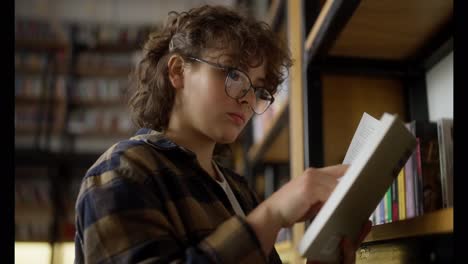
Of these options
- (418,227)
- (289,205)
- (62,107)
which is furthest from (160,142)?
A: (62,107)

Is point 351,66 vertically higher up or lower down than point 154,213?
higher up

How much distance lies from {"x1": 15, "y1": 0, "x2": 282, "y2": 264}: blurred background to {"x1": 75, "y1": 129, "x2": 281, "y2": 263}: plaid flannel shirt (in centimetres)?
368

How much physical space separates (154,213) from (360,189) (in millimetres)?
286

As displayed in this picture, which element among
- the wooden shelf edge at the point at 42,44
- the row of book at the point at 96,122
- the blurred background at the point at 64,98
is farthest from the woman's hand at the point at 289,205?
the wooden shelf edge at the point at 42,44

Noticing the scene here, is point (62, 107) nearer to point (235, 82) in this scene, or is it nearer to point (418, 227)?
point (235, 82)

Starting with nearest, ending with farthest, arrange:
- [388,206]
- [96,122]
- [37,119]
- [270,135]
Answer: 1. [388,206]
2. [270,135]
3. [37,119]
4. [96,122]

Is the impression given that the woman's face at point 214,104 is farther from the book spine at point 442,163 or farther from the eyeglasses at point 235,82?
the book spine at point 442,163

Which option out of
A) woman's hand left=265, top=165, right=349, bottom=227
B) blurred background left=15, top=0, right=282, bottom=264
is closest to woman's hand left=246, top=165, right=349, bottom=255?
woman's hand left=265, top=165, right=349, bottom=227

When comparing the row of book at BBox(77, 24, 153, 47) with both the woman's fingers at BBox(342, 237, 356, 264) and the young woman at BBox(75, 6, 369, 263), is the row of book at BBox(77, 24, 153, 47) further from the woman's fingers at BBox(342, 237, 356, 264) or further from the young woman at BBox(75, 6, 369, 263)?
→ the woman's fingers at BBox(342, 237, 356, 264)

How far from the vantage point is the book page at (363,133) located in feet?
2.37

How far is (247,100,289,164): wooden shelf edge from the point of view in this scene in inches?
77.8

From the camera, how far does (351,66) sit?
4.81 feet
